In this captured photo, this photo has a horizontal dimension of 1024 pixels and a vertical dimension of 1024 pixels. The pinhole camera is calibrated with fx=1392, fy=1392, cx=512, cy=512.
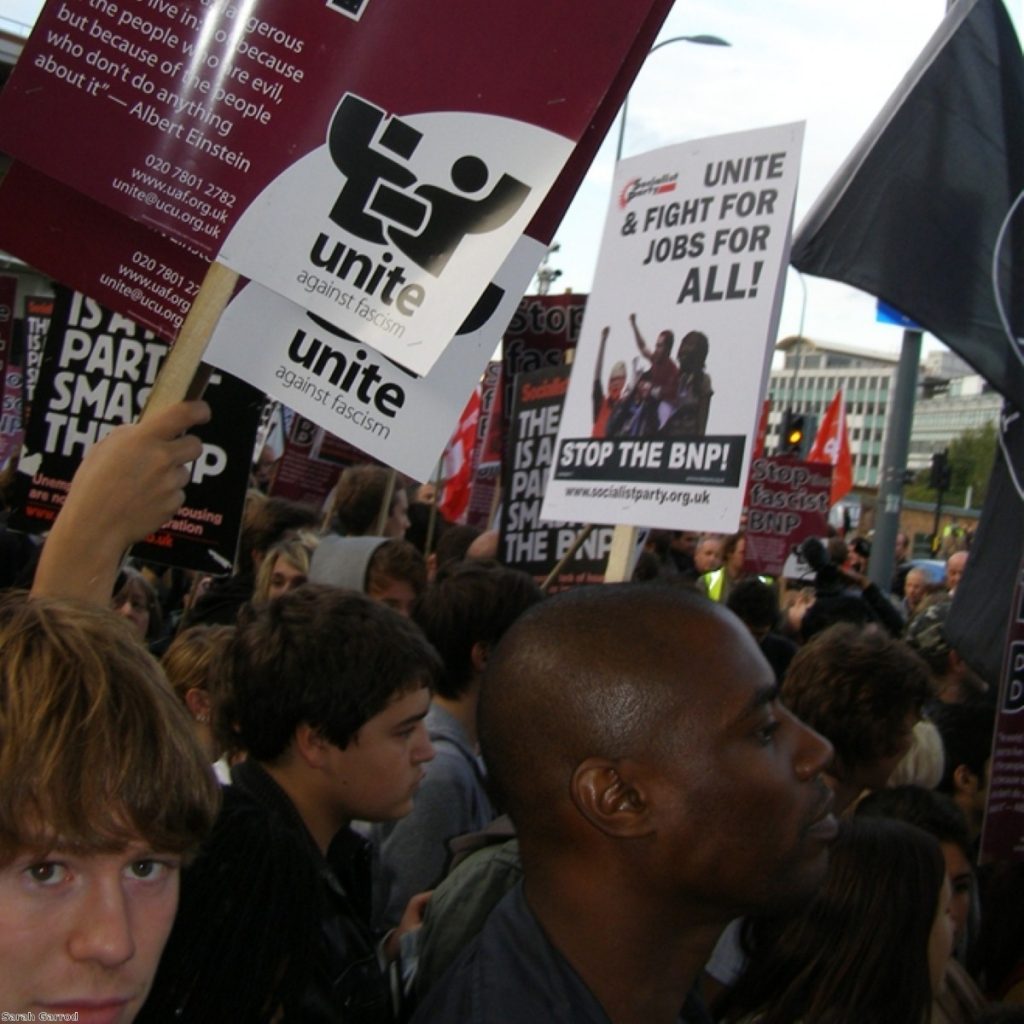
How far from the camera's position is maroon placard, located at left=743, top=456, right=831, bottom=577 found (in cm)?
1212

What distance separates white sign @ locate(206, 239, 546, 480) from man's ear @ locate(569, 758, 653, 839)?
104 centimetres

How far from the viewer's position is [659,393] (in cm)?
491

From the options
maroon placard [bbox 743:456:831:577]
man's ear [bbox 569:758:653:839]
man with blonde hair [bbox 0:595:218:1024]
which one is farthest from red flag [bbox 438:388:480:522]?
man with blonde hair [bbox 0:595:218:1024]

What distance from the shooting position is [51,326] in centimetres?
563

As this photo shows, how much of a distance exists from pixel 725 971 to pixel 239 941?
1.41 meters

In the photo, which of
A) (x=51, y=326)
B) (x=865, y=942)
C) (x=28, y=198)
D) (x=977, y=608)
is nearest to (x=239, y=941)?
(x=865, y=942)

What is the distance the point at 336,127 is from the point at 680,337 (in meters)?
2.33

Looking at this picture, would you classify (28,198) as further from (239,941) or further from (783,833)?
(783,833)

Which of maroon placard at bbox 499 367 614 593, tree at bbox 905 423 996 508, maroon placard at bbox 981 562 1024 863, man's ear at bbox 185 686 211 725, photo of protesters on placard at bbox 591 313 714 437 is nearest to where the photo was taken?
maroon placard at bbox 981 562 1024 863

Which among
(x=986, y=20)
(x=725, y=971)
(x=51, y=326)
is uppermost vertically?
(x=986, y=20)

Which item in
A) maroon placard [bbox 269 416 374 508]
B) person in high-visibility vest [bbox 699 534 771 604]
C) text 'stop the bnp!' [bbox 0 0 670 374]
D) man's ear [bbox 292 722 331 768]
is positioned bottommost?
man's ear [bbox 292 722 331 768]

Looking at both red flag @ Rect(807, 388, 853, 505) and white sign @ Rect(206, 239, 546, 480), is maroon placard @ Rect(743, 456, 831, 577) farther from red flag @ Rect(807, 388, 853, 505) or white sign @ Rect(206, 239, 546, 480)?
white sign @ Rect(206, 239, 546, 480)

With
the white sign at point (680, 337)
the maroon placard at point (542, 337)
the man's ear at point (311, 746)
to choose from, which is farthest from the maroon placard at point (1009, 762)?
the maroon placard at point (542, 337)

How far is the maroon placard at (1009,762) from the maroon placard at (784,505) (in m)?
7.71
